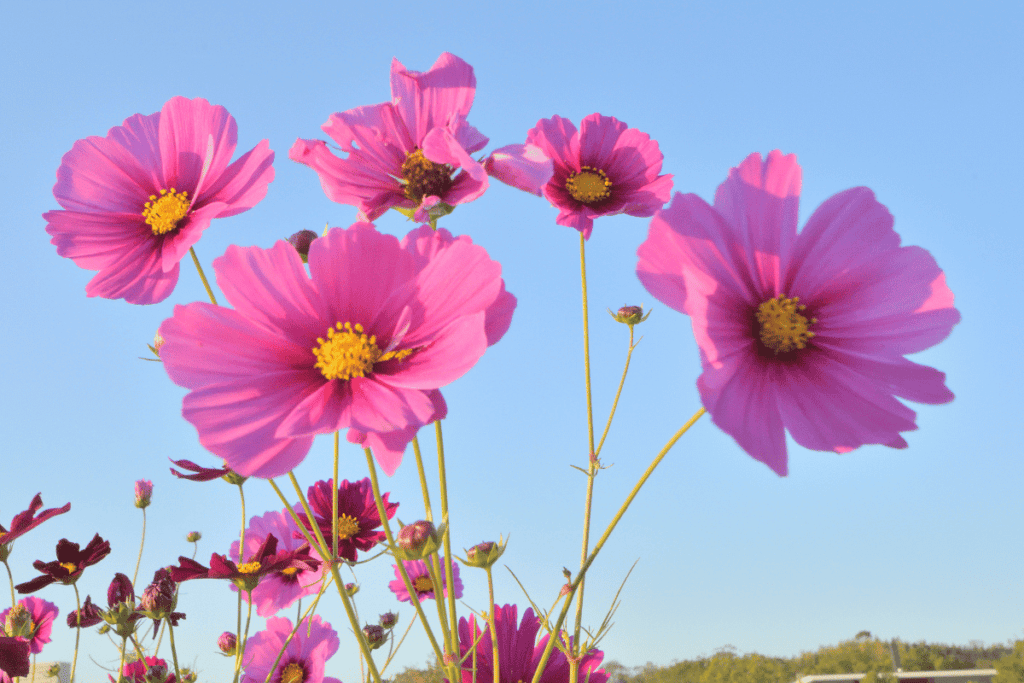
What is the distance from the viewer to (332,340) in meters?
0.69

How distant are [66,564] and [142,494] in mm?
483

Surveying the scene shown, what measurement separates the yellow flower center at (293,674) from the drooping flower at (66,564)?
1.57 ft

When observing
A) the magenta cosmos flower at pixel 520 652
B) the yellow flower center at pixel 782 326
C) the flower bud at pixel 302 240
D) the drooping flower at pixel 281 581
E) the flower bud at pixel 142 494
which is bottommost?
the magenta cosmos flower at pixel 520 652

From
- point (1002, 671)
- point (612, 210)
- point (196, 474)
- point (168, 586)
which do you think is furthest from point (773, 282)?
point (1002, 671)

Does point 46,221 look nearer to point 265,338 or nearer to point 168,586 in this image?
point 265,338

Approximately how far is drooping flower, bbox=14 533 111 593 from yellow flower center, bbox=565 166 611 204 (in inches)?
48.1

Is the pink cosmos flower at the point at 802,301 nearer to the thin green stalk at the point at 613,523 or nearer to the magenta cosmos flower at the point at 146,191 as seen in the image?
the thin green stalk at the point at 613,523

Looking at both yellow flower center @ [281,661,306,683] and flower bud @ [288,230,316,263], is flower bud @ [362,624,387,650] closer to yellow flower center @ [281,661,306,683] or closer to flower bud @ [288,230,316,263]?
yellow flower center @ [281,661,306,683]

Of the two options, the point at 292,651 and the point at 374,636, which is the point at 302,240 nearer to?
the point at 374,636

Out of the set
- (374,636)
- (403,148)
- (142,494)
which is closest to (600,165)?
(403,148)

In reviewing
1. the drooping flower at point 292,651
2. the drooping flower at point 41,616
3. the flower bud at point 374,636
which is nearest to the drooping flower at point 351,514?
the flower bud at point 374,636

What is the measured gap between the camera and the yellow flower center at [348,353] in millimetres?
668

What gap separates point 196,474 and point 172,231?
1.08 feet

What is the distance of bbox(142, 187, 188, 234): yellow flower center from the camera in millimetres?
922
